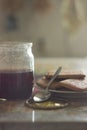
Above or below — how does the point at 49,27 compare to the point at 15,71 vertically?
below

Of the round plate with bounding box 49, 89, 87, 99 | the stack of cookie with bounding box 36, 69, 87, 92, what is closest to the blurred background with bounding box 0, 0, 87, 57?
the stack of cookie with bounding box 36, 69, 87, 92

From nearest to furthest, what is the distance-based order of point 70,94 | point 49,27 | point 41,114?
point 41,114, point 70,94, point 49,27

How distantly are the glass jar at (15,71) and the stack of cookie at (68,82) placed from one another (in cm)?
7

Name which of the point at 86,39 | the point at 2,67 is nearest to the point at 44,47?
the point at 86,39

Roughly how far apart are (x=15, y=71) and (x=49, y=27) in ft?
7.47

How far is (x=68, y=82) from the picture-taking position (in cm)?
87

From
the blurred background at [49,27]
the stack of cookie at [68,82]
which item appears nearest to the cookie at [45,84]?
the stack of cookie at [68,82]

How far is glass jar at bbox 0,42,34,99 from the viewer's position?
0.86 metres

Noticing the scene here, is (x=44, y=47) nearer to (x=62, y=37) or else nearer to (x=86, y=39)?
(x=62, y=37)

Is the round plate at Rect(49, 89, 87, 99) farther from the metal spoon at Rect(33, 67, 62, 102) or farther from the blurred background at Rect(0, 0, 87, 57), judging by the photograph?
the blurred background at Rect(0, 0, 87, 57)

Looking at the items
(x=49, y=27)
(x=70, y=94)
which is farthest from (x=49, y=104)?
(x=49, y=27)

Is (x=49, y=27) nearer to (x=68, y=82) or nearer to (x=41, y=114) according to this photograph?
(x=68, y=82)

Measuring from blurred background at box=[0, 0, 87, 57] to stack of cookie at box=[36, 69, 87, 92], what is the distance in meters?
2.12

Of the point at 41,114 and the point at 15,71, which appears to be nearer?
the point at 41,114
